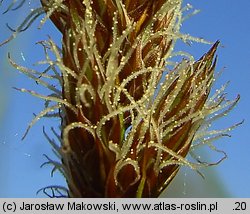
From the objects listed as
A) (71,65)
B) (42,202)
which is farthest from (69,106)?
(42,202)

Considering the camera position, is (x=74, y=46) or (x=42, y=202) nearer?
(x=74, y=46)

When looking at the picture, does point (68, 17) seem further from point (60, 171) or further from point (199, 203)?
point (199, 203)

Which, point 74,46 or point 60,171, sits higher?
point 74,46

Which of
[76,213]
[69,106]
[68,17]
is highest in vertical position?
[68,17]
